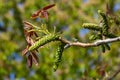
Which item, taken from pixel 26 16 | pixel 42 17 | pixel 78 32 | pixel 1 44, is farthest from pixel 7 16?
pixel 42 17

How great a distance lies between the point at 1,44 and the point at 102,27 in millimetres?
9042

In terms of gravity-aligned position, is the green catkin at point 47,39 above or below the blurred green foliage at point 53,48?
above

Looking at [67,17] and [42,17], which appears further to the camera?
[67,17]

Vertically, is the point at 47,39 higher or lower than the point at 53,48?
higher

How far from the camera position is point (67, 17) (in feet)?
41.5

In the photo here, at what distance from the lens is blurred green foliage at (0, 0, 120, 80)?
1055 cm

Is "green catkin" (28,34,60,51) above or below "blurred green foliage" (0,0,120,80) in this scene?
above

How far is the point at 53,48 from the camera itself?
9.57 m

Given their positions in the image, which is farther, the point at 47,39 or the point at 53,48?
the point at 53,48

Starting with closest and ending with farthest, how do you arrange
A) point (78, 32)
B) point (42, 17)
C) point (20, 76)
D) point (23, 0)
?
Result: point (42, 17) → point (20, 76) → point (78, 32) → point (23, 0)

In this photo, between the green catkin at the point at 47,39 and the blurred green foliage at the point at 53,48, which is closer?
the green catkin at the point at 47,39

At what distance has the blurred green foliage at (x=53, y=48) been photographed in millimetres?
10547

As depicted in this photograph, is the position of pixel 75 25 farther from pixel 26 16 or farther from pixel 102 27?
pixel 102 27

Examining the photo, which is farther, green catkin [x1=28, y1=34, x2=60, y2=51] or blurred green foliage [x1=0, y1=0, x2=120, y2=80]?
blurred green foliage [x1=0, y1=0, x2=120, y2=80]
